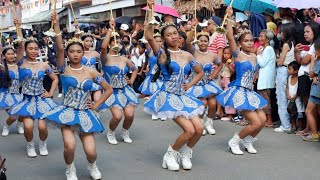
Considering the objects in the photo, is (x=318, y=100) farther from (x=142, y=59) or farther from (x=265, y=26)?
(x=142, y=59)

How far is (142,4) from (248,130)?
47.9 ft

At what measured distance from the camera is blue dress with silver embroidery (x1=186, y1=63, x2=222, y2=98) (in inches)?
328

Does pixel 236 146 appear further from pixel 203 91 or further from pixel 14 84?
pixel 14 84

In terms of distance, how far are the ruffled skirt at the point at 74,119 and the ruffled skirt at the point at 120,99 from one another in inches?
79.8

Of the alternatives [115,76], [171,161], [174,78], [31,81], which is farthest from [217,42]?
[171,161]

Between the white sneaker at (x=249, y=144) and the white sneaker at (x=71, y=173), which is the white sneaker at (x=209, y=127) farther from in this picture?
the white sneaker at (x=71, y=173)

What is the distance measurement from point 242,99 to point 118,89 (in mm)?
2123

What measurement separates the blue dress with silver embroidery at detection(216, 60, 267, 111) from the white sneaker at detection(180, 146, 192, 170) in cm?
113

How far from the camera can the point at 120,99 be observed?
805 centimetres

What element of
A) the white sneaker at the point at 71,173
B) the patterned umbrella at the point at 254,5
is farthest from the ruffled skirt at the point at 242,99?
the patterned umbrella at the point at 254,5

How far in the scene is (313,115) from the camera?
777cm

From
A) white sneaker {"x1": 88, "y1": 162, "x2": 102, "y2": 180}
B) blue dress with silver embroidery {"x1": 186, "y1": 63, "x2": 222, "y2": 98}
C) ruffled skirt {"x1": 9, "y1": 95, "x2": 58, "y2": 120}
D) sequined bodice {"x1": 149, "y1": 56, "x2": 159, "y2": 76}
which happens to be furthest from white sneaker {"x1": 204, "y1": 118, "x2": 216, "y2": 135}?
white sneaker {"x1": 88, "y1": 162, "x2": 102, "y2": 180}

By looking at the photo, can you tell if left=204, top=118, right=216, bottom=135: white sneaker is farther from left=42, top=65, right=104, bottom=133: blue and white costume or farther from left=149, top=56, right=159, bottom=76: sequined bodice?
left=42, top=65, right=104, bottom=133: blue and white costume

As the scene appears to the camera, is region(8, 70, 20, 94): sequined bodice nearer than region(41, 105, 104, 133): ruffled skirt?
No
